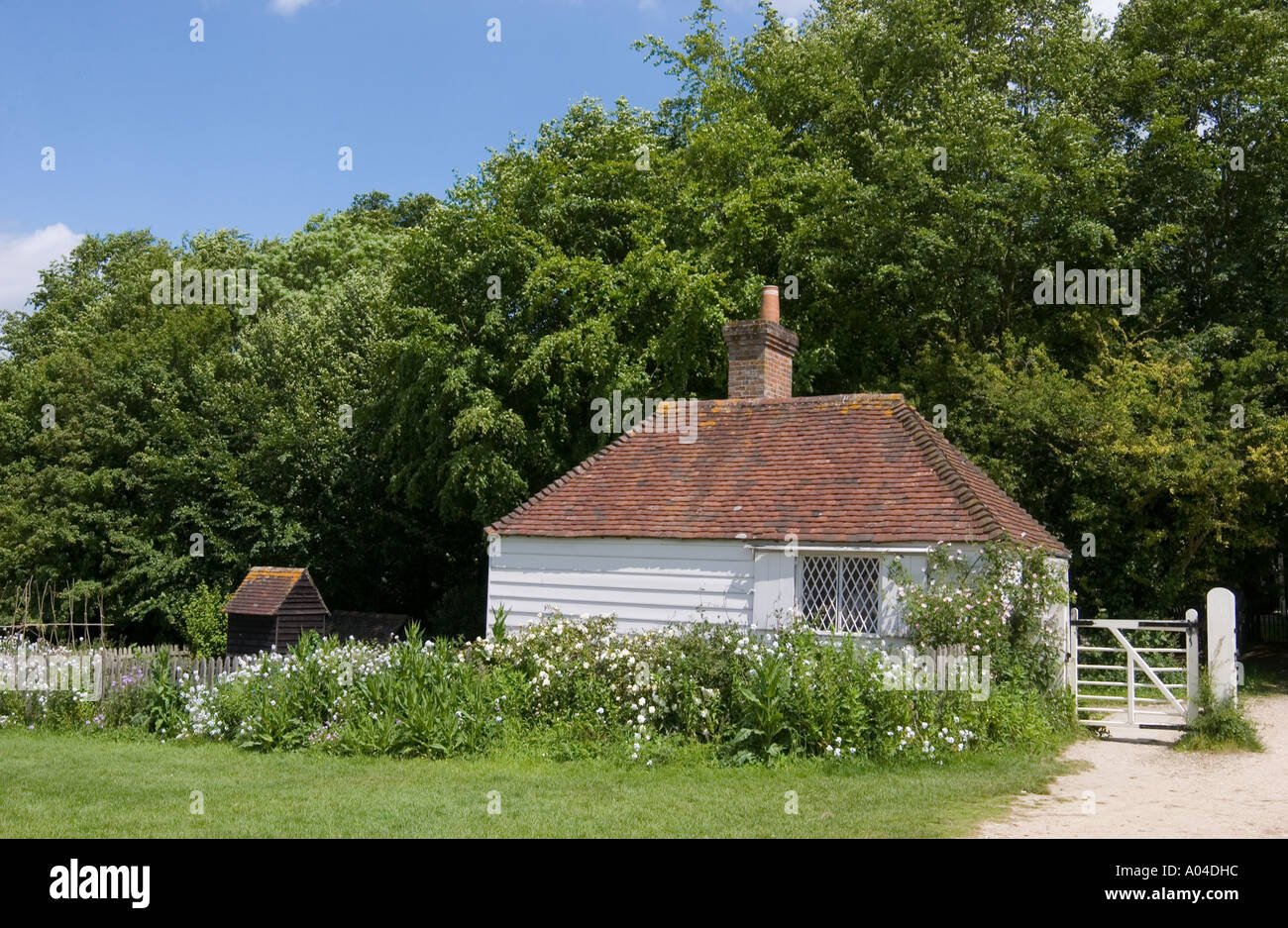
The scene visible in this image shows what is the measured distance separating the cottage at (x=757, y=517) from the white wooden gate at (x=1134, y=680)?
48.6 inches

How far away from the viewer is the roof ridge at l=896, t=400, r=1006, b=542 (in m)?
15.1

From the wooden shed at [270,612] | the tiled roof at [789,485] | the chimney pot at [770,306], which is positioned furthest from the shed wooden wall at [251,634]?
the chimney pot at [770,306]

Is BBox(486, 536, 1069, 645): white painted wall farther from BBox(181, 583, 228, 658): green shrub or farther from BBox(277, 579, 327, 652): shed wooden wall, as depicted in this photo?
BBox(181, 583, 228, 658): green shrub

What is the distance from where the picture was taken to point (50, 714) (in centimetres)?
1700

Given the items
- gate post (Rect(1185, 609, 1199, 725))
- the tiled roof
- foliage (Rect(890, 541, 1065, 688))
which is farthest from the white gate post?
the tiled roof

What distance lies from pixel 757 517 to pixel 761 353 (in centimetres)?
436

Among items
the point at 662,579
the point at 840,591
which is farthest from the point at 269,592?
the point at 840,591

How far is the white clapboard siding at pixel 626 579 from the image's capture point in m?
16.4

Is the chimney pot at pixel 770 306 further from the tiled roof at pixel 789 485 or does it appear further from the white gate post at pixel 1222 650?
the white gate post at pixel 1222 650

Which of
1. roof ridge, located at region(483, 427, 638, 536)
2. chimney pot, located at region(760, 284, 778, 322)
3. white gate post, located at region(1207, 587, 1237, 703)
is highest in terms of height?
chimney pot, located at region(760, 284, 778, 322)

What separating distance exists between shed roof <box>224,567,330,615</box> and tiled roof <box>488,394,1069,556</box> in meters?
8.16

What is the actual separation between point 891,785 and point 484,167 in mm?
22862

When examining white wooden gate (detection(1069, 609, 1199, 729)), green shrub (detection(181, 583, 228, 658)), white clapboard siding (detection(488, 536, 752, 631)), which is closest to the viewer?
white wooden gate (detection(1069, 609, 1199, 729))

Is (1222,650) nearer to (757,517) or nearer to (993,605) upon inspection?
(993,605)
